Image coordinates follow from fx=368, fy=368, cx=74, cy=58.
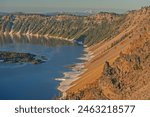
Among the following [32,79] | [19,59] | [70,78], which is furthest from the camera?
[19,59]

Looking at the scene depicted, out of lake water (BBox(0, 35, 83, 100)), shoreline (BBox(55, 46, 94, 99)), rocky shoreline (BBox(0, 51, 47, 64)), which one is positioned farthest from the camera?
rocky shoreline (BBox(0, 51, 47, 64))

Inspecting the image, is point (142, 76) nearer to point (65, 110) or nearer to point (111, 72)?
point (111, 72)

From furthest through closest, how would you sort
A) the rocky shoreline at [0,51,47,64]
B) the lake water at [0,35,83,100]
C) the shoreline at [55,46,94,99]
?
the rocky shoreline at [0,51,47,64], the shoreline at [55,46,94,99], the lake water at [0,35,83,100]

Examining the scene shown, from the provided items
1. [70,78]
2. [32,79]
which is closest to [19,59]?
[32,79]

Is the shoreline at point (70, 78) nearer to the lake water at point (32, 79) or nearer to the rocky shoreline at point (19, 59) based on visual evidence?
the lake water at point (32, 79)

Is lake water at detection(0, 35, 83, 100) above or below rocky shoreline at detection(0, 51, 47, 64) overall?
above

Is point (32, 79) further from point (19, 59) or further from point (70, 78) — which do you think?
point (19, 59)

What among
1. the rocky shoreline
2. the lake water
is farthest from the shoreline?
the rocky shoreline

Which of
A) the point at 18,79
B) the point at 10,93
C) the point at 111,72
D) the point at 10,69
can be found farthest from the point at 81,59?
the point at 111,72

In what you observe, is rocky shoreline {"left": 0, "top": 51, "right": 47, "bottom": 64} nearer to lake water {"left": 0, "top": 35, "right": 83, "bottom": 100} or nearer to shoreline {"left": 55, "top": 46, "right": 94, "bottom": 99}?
lake water {"left": 0, "top": 35, "right": 83, "bottom": 100}

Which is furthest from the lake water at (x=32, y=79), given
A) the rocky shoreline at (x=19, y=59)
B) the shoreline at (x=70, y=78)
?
the rocky shoreline at (x=19, y=59)

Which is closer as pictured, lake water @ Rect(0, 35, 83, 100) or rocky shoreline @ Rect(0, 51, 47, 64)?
lake water @ Rect(0, 35, 83, 100)
